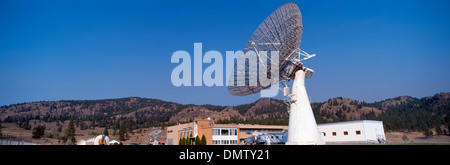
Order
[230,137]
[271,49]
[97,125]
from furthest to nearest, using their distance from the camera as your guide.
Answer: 1. [97,125]
2. [230,137]
3. [271,49]

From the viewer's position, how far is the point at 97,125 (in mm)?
174625

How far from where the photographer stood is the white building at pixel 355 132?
152ft

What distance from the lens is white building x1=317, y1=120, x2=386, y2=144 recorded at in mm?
46250

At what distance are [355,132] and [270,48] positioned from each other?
78.0 ft

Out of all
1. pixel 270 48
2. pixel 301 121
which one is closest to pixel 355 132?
pixel 301 121

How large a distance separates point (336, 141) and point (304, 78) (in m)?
20.9

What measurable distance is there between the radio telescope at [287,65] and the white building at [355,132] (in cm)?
1779

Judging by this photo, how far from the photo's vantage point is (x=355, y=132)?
47.1 m

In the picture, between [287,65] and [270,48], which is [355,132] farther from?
[270,48]

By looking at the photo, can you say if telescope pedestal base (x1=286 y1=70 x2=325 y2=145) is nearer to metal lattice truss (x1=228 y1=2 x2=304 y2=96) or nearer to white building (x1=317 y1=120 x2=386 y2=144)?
metal lattice truss (x1=228 y1=2 x2=304 y2=96)

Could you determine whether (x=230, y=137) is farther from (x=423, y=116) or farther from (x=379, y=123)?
(x=423, y=116)

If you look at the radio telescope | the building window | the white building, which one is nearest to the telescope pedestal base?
the radio telescope

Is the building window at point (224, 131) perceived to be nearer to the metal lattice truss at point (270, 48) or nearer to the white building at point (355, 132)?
the white building at point (355, 132)
